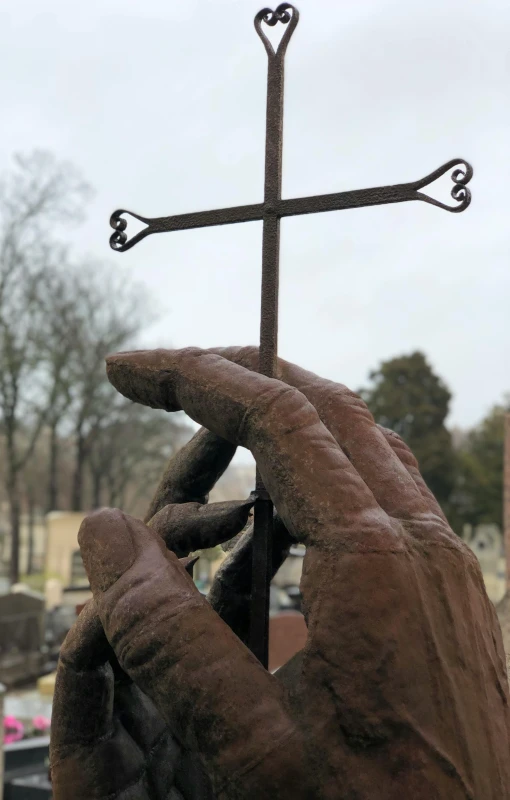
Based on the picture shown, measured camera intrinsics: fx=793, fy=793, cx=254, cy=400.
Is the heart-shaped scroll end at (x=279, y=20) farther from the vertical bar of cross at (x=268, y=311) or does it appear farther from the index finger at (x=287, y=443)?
the index finger at (x=287, y=443)

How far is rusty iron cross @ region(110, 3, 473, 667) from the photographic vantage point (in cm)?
218

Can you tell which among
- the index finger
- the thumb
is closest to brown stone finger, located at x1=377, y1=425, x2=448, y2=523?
the index finger

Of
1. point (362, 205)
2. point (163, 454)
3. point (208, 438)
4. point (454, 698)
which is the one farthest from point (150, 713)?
point (163, 454)

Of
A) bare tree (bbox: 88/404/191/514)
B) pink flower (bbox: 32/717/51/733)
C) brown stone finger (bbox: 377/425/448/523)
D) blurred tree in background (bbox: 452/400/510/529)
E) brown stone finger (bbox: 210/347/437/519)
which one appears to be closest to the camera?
brown stone finger (bbox: 210/347/437/519)

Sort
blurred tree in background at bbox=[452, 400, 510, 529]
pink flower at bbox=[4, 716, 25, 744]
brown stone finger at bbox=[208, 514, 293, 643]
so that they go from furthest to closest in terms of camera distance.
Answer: blurred tree in background at bbox=[452, 400, 510, 529] → pink flower at bbox=[4, 716, 25, 744] → brown stone finger at bbox=[208, 514, 293, 643]

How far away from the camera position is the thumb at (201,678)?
1.71 m

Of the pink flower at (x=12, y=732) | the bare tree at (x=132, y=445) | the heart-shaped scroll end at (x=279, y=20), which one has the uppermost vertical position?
the heart-shaped scroll end at (x=279, y=20)

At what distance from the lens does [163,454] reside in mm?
29000

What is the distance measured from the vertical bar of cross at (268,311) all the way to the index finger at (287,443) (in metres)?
0.23

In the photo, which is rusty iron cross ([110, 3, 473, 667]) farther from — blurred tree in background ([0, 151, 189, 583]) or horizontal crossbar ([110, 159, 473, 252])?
blurred tree in background ([0, 151, 189, 583])

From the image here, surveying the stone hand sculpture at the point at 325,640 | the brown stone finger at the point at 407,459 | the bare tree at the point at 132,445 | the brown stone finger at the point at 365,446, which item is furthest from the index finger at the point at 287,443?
the bare tree at the point at 132,445

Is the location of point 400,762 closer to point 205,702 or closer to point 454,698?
point 454,698

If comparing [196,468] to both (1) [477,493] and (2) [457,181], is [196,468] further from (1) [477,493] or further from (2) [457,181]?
(1) [477,493]

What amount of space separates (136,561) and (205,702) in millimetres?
383
